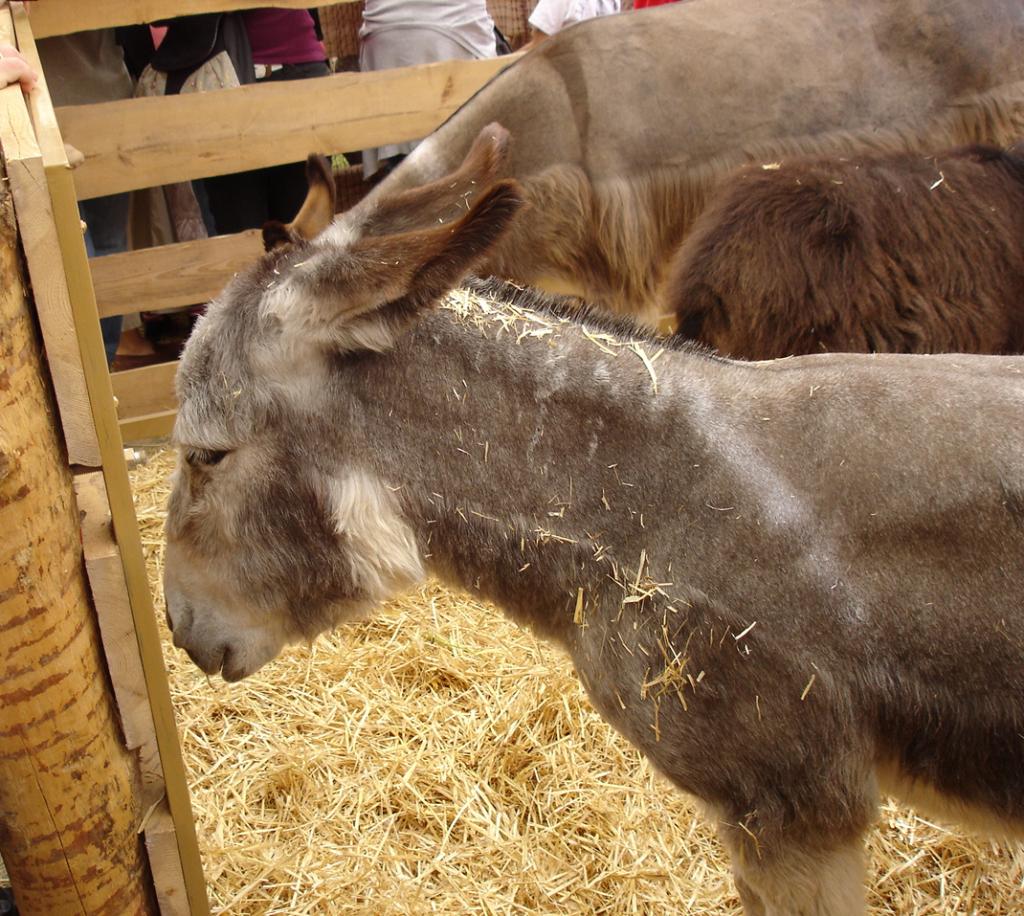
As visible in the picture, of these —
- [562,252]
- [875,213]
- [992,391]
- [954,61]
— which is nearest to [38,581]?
[992,391]

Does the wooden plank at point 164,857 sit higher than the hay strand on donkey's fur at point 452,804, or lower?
higher

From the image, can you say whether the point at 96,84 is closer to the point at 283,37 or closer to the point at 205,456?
the point at 283,37

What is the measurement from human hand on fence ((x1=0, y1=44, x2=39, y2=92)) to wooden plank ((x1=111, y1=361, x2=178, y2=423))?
9.46 feet

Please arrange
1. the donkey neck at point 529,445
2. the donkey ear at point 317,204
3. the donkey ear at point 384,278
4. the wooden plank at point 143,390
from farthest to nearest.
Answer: the wooden plank at point 143,390 < the donkey ear at point 317,204 < the donkey neck at point 529,445 < the donkey ear at point 384,278

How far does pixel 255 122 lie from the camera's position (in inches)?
190

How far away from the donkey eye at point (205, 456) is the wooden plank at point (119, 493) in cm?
13

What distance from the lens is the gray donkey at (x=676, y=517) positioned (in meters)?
1.76

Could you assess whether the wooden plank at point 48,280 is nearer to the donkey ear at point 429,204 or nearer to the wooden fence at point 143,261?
the wooden fence at point 143,261

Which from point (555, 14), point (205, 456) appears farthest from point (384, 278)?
A: point (555, 14)

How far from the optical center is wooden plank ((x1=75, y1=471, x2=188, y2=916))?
1960 mm

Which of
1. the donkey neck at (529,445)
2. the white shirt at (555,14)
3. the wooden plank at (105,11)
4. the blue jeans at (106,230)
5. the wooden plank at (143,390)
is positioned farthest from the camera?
the white shirt at (555,14)

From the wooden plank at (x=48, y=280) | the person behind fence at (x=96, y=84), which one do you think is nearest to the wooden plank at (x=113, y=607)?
the wooden plank at (x=48, y=280)

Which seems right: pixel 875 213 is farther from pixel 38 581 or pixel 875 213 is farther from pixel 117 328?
pixel 117 328

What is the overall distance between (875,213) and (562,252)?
1.63 metres
